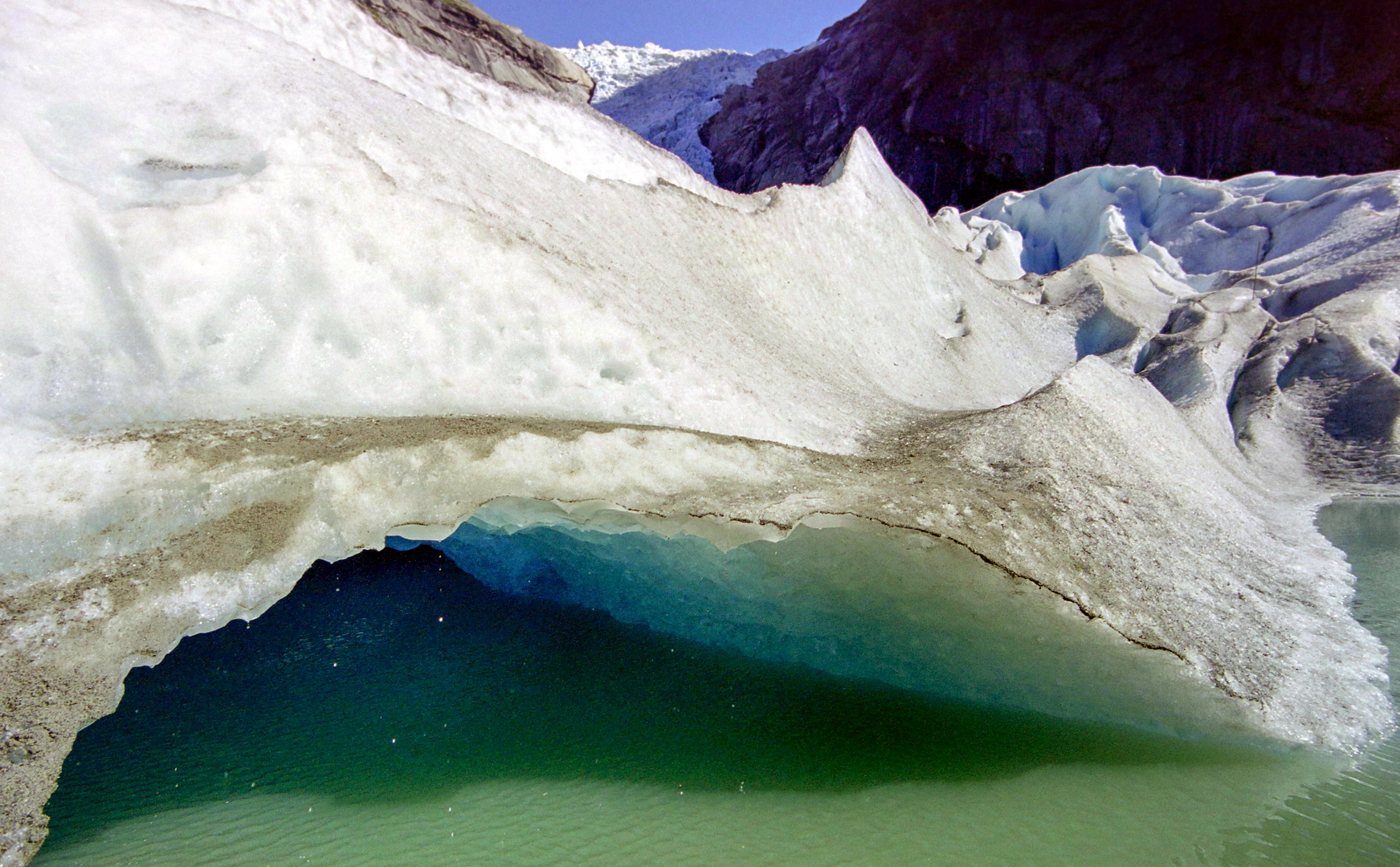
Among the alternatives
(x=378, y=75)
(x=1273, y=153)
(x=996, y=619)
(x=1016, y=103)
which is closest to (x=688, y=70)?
(x=1016, y=103)

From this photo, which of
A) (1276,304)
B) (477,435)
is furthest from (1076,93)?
(477,435)

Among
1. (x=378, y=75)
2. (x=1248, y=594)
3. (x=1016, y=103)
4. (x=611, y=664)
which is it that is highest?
(x=1016, y=103)

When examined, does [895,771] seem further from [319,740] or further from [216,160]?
[216,160]

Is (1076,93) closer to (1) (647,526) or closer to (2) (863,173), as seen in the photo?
(2) (863,173)

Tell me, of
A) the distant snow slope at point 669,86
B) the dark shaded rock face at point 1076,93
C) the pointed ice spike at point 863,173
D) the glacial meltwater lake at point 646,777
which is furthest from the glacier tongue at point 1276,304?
the distant snow slope at point 669,86

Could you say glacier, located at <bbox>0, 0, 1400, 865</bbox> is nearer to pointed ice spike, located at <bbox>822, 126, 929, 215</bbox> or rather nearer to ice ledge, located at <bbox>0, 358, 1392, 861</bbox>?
ice ledge, located at <bbox>0, 358, 1392, 861</bbox>
